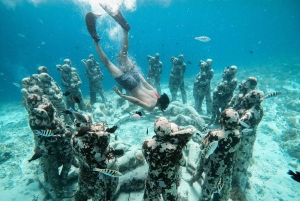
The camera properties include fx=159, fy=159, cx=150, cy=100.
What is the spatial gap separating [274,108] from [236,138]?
47.9 ft

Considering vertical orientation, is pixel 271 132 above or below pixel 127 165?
above

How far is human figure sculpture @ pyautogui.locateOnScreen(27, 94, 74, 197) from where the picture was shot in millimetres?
4633

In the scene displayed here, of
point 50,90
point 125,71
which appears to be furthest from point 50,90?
point 125,71

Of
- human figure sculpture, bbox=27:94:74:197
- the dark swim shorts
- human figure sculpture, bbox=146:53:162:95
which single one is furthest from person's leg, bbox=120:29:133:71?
human figure sculpture, bbox=146:53:162:95

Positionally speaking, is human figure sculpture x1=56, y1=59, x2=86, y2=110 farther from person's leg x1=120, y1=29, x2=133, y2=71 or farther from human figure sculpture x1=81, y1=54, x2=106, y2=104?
person's leg x1=120, y1=29, x2=133, y2=71

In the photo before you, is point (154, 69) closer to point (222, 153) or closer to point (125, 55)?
point (125, 55)

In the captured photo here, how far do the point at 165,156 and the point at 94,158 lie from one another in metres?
1.52

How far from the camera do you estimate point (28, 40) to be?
88.1 m

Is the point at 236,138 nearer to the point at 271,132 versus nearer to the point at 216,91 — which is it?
the point at 216,91

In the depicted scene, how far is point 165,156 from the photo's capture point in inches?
122

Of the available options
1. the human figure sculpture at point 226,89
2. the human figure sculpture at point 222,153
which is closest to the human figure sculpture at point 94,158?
the human figure sculpture at point 222,153

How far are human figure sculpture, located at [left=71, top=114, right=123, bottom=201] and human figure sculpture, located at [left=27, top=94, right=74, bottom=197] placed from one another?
1.68m

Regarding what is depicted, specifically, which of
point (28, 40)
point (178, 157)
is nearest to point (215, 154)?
point (178, 157)

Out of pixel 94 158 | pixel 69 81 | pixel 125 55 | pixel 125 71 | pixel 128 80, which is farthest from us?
pixel 69 81
